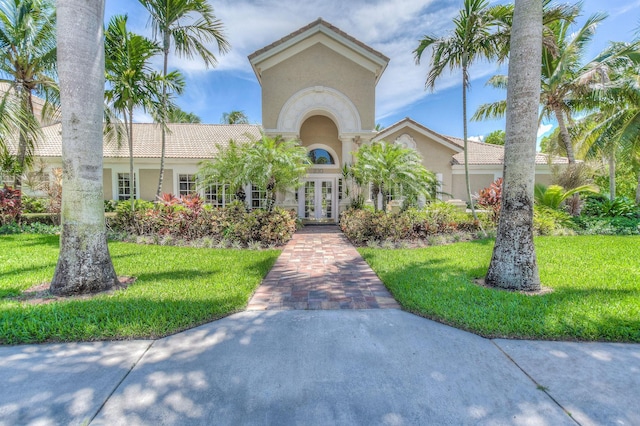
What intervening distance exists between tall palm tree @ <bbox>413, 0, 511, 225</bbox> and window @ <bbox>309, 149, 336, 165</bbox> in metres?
6.48

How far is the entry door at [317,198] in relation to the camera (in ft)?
54.1

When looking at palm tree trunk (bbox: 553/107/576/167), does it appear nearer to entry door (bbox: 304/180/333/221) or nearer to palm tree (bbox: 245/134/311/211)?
entry door (bbox: 304/180/333/221)

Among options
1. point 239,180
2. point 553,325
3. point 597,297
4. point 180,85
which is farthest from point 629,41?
point 180,85

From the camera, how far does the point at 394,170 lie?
10828 mm

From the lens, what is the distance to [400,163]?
10930mm

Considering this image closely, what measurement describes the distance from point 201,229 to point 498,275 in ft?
30.6

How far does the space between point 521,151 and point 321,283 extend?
4438 millimetres

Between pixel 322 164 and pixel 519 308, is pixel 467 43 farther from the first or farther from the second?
pixel 519 308

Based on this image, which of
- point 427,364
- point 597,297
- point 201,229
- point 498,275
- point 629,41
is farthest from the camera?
point 629,41

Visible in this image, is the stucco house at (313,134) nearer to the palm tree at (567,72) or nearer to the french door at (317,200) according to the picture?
the french door at (317,200)

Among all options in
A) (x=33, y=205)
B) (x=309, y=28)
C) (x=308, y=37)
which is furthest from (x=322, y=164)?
(x=33, y=205)

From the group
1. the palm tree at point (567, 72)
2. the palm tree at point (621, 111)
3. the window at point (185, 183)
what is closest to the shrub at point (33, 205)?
the window at point (185, 183)

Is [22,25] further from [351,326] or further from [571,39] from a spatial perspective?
[571,39]

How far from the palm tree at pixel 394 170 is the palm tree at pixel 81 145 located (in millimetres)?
8044
